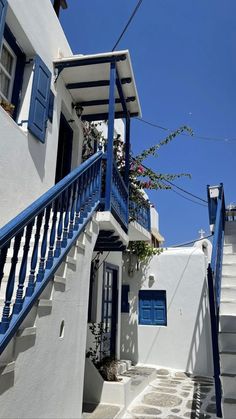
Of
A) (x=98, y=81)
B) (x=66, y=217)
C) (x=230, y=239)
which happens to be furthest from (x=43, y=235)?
(x=230, y=239)

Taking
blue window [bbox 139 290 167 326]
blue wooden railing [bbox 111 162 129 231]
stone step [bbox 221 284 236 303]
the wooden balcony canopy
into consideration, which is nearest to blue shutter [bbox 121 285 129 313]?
blue window [bbox 139 290 167 326]

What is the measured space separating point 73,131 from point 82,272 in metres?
4.12

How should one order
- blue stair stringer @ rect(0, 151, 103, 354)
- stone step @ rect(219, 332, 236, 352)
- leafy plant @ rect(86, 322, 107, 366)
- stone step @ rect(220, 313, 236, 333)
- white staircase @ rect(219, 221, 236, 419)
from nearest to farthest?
blue stair stringer @ rect(0, 151, 103, 354)
white staircase @ rect(219, 221, 236, 419)
stone step @ rect(219, 332, 236, 352)
stone step @ rect(220, 313, 236, 333)
leafy plant @ rect(86, 322, 107, 366)

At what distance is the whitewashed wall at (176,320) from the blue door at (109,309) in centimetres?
222

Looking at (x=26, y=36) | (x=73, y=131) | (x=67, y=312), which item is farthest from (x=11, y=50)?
(x=67, y=312)

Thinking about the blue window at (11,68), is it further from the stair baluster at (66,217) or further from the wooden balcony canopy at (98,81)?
the stair baluster at (66,217)

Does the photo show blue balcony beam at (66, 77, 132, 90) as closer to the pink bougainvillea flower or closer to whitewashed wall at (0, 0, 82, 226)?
whitewashed wall at (0, 0, 82, 226)

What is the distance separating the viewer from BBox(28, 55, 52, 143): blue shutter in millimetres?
4715

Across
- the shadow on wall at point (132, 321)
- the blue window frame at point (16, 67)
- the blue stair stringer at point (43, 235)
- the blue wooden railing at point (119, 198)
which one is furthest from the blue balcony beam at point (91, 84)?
the shadow on wall at point (132, 321)

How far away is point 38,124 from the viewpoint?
486 cm

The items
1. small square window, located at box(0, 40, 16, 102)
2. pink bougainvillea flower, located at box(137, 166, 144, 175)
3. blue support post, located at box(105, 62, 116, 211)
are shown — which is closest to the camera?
small square window, located at box(0, 40, 16, 102)

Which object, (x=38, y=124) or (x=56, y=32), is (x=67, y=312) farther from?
(x=56, y=32)

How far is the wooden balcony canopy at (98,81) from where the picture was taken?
5336 millimetres

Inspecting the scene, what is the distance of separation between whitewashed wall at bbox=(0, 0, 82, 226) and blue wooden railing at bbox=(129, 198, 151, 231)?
247 centimetres
